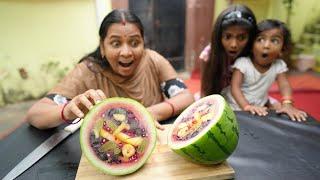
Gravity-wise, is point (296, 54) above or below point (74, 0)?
below

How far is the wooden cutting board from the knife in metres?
0.18

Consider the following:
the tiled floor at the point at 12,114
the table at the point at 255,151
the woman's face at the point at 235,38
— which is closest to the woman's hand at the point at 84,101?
the table at the point at 255,151

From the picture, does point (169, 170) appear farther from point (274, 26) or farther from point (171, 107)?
point (274, 26)

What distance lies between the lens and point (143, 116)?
106 cm

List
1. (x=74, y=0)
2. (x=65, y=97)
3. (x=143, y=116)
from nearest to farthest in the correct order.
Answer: (x=143, y=116) → (x=65, y=97) → (x=74, y=0)

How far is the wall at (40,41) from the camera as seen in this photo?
305 centimetres

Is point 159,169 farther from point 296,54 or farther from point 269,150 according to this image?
point 296,54

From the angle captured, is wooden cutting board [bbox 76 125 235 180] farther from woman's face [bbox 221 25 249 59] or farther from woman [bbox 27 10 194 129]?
woman's face [bbox 221 25 249 59]

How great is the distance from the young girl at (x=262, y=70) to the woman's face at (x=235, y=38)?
0.07m

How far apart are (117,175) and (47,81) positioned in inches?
108

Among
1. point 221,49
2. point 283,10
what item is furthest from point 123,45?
point 283,10

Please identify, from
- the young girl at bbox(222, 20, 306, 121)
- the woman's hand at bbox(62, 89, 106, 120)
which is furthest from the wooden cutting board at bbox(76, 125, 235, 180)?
the young girl at bbox(222, 20, 306, 121)

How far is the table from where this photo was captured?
0.98m

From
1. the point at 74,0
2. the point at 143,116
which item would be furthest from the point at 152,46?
the point at 143,116
